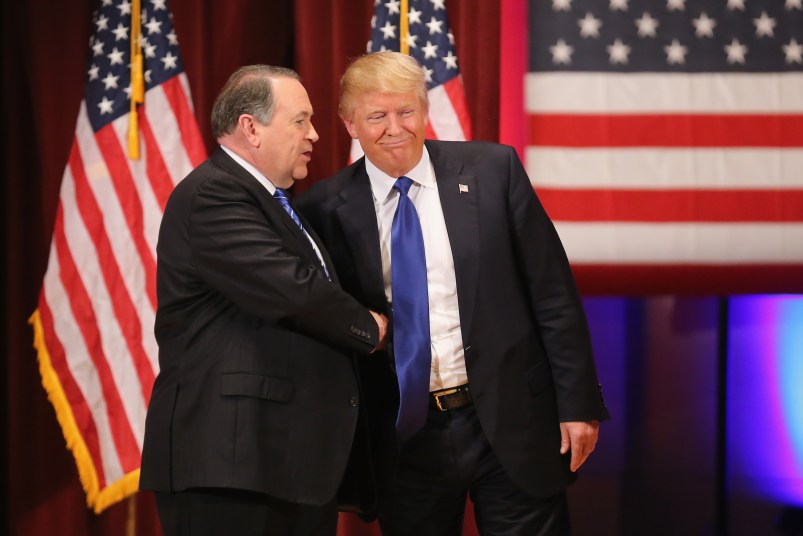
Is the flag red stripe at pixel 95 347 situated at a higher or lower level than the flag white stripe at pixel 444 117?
lower

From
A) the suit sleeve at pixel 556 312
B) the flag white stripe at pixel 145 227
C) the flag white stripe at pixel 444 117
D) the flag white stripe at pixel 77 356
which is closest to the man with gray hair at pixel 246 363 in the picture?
the suit sleeve at pixel 556 312

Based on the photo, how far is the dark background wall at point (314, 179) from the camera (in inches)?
134

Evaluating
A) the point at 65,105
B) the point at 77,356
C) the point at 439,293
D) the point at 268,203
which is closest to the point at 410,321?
the point at 439,293

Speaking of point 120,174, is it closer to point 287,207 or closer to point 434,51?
point 434,51

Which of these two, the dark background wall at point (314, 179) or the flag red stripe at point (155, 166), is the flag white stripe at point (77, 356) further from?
the flag red stripe at point (155, 166)

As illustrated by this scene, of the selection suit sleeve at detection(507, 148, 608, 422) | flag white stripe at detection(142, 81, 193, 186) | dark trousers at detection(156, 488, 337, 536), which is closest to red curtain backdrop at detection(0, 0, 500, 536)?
flag white stripe at detection(142, 81, 193, 186)

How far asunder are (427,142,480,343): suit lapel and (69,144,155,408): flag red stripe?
1.51m

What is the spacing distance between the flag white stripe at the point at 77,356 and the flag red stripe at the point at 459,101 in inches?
60.4

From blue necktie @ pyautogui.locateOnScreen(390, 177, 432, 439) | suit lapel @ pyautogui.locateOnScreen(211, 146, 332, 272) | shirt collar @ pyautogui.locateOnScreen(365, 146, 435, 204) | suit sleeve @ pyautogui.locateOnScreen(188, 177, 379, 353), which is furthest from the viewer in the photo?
shirt collar @ pyautogui.locateOnScreen(365, 146, 435, 204)

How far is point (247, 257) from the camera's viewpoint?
83.3 inches

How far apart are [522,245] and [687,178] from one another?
117 cm

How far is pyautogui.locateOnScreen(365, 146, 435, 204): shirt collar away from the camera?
8.09 ft

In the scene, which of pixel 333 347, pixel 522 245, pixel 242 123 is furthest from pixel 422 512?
pixel 242 123

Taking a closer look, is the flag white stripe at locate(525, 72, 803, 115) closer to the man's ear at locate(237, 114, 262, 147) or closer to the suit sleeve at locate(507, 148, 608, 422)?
the suit sleeve at locate(507, 148, 608, 422)
